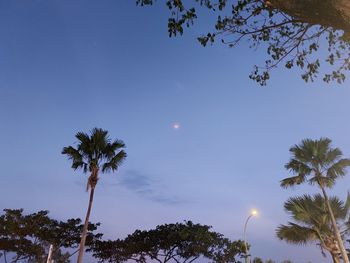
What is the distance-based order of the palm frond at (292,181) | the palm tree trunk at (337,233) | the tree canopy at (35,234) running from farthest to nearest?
the tree canopy at (35,234) < the palm frond at (292,181) < the palm tree trunk at (337,233)

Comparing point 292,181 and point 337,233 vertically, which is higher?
point 292,181

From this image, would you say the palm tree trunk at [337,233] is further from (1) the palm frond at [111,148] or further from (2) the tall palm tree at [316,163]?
(1) the palm frond at [111,148]

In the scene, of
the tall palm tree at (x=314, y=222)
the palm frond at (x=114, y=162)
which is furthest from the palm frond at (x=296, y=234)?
the palm frond at (x=114, y=162)

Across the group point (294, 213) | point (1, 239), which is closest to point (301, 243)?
point (294, 213)

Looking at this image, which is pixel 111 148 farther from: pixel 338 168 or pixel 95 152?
pixel 338 168

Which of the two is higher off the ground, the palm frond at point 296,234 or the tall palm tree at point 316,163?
the tall palm tree at point 316,163

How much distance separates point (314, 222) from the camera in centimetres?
2108

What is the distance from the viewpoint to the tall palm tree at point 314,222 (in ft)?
68.5

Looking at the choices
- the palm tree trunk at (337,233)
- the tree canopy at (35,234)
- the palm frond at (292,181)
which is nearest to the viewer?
the palm tree trunk at (337,233)

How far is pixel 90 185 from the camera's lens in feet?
71.8

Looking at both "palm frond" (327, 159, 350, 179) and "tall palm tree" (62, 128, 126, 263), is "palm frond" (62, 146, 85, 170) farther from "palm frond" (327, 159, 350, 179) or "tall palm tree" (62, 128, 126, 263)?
"palm frond" (327, 159, 350, 179)

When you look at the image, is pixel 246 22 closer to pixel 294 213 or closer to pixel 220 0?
pixel 220 0

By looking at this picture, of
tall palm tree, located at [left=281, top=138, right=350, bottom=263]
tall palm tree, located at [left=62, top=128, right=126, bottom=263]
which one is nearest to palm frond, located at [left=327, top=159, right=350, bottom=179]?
tall palm tree, located at [left=281, top=138, right=350, bottom=263]

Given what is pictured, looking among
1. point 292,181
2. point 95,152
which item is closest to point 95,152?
point 95,152
